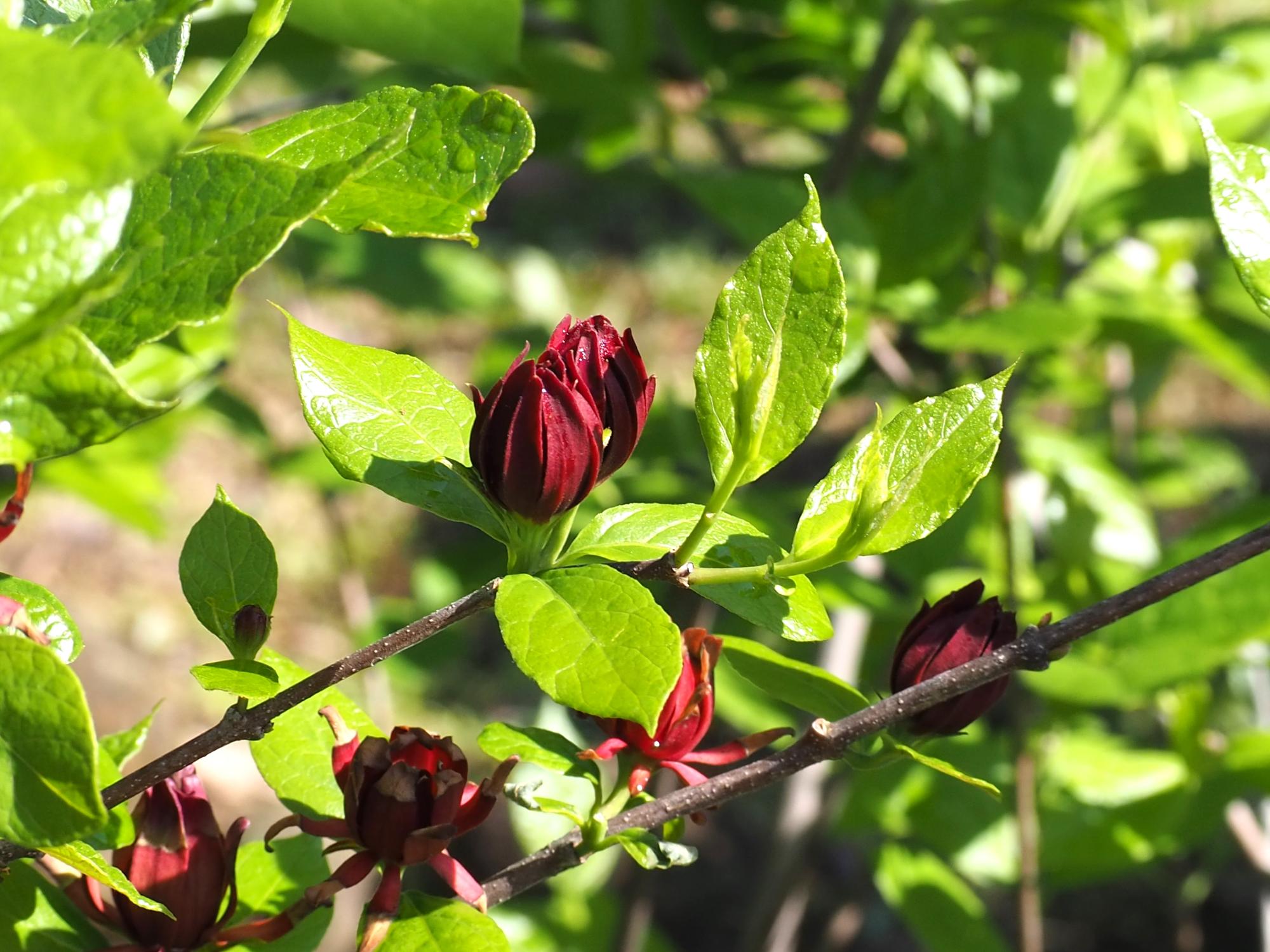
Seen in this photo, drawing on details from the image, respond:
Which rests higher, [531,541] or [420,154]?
[420,154]

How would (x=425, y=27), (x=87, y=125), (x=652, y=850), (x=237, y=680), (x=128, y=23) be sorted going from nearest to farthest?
(x=87, y=125)
(x=128, y=23)
(x=237, y=680)
(x=652, y=850)
(x=425, y=27)

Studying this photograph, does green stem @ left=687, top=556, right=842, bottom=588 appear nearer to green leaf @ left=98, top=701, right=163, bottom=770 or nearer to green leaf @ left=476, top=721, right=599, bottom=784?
green leaf @ left=476, top=721, right=599, bottom=784

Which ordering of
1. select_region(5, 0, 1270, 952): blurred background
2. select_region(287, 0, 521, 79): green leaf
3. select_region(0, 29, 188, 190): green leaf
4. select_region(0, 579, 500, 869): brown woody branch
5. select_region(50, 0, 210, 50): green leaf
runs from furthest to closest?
select_region(5, 0, 1270, 952): blurred background → select_region(287, 0, 521, 79): green leaf → select_region(0, 579, 500, 869): brown woody branch → select_region(50, 0, 210, 50): green leaf → select_region(0, 29, 188, 190): green leaf

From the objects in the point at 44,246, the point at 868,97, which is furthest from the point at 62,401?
the point at 868,97

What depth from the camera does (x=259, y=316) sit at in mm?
4598

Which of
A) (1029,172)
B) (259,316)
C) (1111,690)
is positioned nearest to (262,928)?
(1111,690)

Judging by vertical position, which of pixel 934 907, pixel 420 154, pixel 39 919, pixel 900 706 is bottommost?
pixel 934 907

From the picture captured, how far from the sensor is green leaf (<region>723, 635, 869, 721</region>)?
0.67 m

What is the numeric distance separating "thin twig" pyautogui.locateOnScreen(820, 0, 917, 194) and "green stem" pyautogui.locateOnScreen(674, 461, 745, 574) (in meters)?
0.97

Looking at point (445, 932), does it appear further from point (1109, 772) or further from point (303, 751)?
point (1109, 772)

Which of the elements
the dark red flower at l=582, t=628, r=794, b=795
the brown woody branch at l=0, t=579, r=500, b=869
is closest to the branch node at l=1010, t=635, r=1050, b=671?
the dark red flower at l=582, t=628, r=794, b=795

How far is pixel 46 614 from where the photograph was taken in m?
0.62

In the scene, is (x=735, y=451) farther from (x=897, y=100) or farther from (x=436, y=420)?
(x=897, y=100)

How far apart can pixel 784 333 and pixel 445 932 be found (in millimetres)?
325
